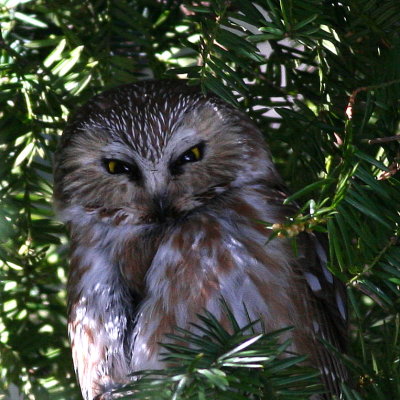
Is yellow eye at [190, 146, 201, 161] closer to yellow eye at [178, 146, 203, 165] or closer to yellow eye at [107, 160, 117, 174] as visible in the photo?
yellow eye at [178, 146, 203, 165]

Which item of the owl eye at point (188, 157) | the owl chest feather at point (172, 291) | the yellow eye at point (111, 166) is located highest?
the owl eye at point (188, 157)

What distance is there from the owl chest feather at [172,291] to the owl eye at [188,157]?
0.49ft

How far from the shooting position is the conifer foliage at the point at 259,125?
1.00m

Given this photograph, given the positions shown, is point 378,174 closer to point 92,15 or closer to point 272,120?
point 272,120

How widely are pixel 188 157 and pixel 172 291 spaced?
380 mm

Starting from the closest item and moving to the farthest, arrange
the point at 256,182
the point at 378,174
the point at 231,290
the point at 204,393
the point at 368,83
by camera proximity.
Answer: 1. the point at 204,393
2. the point at 378,174
3. the point at 368,83
4. the point at 231,290
5. the point at 256,182

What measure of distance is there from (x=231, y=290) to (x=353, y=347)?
0.35 meters

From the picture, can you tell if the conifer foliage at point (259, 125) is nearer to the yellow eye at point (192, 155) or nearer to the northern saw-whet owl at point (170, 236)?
the northern saw-whet owl at point (170, 236)

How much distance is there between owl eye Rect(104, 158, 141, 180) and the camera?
68.1 inches

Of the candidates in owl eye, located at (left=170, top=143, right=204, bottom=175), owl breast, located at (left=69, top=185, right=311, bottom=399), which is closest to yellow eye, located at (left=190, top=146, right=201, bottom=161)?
owl eye, located at (left=170, top=143, right=204, bottom=175)

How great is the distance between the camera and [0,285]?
149 centimetres

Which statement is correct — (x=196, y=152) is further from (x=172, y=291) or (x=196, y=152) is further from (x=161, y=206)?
(x=172, y=291)

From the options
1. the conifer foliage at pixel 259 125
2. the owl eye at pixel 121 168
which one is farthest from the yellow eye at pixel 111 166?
the conifer foliage at pixel 259 125

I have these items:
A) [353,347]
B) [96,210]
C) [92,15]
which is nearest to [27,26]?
[92,15]
